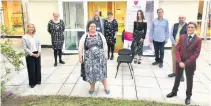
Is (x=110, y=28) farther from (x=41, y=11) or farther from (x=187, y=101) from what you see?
(x=187, y=101)

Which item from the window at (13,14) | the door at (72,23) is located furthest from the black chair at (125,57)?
the window at (13,14)

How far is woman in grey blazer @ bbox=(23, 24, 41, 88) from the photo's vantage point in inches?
229

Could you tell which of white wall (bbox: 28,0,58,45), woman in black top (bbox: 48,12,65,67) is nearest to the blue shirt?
woman in black top (bbox: 48,12,65,67)

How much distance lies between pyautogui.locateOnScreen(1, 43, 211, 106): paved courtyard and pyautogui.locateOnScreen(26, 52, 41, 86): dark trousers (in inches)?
6.6

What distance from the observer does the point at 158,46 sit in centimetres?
749

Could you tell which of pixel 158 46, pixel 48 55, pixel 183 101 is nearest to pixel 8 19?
pixel 48 55

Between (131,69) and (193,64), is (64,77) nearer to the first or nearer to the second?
(131,69)

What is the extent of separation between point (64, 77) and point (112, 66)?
5.24 feet

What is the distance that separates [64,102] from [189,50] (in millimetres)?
2783

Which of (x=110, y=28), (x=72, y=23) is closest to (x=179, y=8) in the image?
(x=110, y=28)

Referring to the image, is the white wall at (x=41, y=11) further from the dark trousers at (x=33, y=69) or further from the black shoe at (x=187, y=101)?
the black shoe at (x=187, y=101)

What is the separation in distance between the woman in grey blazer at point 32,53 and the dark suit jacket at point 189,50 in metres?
3.21

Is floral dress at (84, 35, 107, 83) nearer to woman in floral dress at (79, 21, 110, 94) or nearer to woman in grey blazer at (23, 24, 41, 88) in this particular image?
woman in floral dress at (79, 21, 110, 94)

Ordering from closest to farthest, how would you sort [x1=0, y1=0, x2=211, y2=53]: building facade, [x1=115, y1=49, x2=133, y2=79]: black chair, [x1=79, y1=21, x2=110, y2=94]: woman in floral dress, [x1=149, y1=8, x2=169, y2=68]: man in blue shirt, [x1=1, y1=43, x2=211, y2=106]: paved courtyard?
1. [x1=79, y1=21, x2=110, y2=94]: woman in floral dress
2. [x1=1, y1=43, x2=211, y2=106]: paved courtyard
3. [x1=115, y1=49, x2=133, y2=79]: black chair
4. [x1=149, y1=8, x2=169, y2=68]: man in blue shirt
5. [x1=0, y1=0, x2=211, y2=53]: building facade
